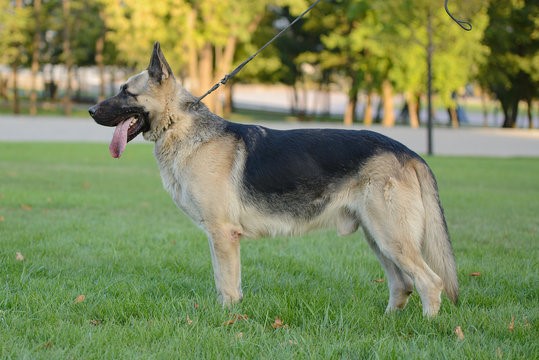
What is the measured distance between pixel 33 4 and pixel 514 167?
44.3 m

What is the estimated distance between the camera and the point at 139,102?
5449 mm

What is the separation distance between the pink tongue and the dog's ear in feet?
1.43

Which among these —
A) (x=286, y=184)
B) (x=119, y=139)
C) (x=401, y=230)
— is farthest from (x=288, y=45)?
(x=401, y=230)

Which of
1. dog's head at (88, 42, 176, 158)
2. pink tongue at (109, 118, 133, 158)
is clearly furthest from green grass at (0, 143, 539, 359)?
dog's head at (88, 42, 176, 158)

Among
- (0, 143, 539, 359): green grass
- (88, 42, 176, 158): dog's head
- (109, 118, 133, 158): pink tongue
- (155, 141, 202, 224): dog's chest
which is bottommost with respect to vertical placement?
(0, 143, 539, 359): green grass

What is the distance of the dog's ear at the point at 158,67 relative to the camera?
538 cm

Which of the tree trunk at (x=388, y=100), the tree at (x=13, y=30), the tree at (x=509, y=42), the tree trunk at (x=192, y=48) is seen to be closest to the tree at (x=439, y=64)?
the tree trunk at (x=388, y=100)

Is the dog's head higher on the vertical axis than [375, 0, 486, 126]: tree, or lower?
higher

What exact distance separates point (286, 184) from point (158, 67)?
1.48 meters

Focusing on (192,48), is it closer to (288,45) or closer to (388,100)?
(388,100)

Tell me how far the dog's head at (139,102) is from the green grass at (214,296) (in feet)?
4.53

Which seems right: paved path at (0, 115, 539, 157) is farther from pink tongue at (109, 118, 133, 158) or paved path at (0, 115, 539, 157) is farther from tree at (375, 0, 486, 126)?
pink tongue at (109, 118, 133, 158)

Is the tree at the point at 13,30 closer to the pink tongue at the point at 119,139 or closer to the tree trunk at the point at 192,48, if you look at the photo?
the tree trunk at the point at 192,48

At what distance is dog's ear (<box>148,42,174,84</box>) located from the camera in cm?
538
